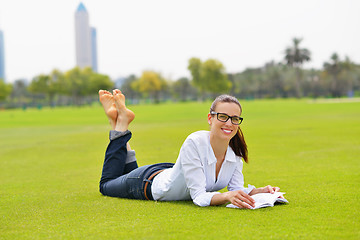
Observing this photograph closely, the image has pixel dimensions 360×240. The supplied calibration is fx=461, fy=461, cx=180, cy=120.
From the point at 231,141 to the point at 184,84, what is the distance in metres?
138

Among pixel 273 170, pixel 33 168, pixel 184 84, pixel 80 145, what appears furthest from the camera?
pixel 184 84

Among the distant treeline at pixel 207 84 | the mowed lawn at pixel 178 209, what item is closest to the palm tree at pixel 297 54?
the distant treeline at pixel 207 84

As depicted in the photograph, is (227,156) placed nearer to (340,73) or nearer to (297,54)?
(297,54)

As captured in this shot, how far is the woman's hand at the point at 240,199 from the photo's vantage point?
14.7 feet

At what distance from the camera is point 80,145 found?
13844 millimetres

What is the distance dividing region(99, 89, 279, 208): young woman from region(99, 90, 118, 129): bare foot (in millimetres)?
138

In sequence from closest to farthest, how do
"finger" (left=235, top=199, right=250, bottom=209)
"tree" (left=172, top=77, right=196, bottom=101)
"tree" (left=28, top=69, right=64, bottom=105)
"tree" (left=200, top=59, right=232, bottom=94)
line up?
"finger" (left=235, top=199, right=250, bottom=209) → "tree" (left=28, top=69, right=64, bottom=105) → "tree" (left=200, top=59, right=232, bottom=94) → "tree" (left=172, top=77, right=196, bottom=101)

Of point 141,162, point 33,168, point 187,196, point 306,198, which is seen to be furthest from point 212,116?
point 33,168

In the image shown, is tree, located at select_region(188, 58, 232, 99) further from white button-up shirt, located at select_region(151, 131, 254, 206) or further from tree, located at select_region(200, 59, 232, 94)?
white button-up shirt, located at select_region(151, 131, 254, 206)

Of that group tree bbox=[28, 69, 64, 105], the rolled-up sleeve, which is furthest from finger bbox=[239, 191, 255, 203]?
tree bbox=[28, 69, 64, 105]

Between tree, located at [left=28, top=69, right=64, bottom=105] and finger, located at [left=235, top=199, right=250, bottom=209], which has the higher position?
tree, located at [left=28, top=69, right=64, bottom=105]

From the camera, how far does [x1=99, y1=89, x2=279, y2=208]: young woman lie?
15.2 ft

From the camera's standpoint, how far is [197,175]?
15.1 ft

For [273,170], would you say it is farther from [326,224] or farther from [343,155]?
[326,224]
